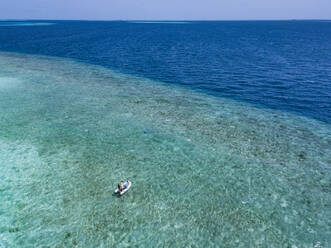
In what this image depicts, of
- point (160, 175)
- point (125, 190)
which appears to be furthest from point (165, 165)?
point (125, 190)

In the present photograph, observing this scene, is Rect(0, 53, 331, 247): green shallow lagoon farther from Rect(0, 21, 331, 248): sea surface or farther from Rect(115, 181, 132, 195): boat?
Rect(115, 181, 132, 195): boat

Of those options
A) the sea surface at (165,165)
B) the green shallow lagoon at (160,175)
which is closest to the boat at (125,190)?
the sea surface at (165,165)

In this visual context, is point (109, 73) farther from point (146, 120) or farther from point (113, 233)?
point (113, 233)

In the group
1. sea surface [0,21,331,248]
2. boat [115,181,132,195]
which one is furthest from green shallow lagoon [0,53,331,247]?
boat [115,181,132,195]

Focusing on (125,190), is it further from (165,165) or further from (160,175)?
(165,165)

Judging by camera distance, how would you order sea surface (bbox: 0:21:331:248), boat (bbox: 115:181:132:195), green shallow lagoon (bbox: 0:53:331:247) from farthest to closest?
boat (bbox: 115:181:132:195) < sea surface (bbox: 0:21:331:248) < green shallow lagoon (bbox: 0:53:331:247)

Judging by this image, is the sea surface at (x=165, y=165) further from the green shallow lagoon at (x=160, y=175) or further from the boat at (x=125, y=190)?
the boat at (x=125, y=190)
